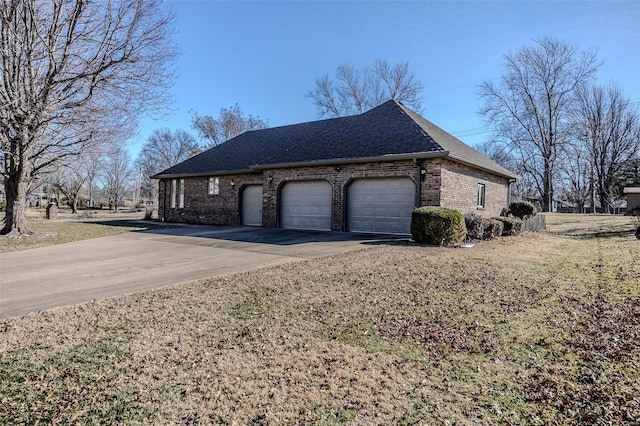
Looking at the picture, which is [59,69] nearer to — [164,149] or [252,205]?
[252,205]

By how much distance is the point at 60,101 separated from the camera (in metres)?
11.6

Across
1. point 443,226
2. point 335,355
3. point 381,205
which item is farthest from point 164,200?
point 335,355

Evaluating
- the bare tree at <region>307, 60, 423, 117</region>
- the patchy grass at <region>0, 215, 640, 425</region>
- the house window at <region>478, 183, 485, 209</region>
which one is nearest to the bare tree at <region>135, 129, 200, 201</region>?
the bare tree at <region>307, 60, 423, 117</region>

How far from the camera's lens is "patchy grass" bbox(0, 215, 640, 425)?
8.12 feet

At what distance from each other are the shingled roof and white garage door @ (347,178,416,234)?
1059 mm

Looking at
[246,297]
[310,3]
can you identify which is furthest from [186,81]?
[246,297]

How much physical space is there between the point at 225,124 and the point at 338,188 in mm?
33084

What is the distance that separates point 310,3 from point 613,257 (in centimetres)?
1301

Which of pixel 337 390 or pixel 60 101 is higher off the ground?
pixel 60 101

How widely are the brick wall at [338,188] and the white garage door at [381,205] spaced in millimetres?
332

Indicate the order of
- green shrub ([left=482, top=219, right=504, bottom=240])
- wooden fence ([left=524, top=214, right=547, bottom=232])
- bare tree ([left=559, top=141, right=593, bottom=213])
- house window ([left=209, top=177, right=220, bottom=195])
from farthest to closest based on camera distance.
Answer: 1. bare tree ([left=559, top=141, right=593, bottom=213])
2. house window ([left=209, top=177, right=220, bottom=195])
3. wooden fence ([left=524, top=214, right=547, bottom=232])
4. green shrub ([left=482, top=219, right=504, bottom=240])

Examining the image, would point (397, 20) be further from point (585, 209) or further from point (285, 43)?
point (585, 209)

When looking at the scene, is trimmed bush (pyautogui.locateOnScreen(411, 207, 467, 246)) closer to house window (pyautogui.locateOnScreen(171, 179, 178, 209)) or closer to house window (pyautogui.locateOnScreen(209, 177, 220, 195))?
house window (pyautogui.locateOnScreen(209, 177, 220, 195))

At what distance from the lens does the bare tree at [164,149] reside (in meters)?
52.2
